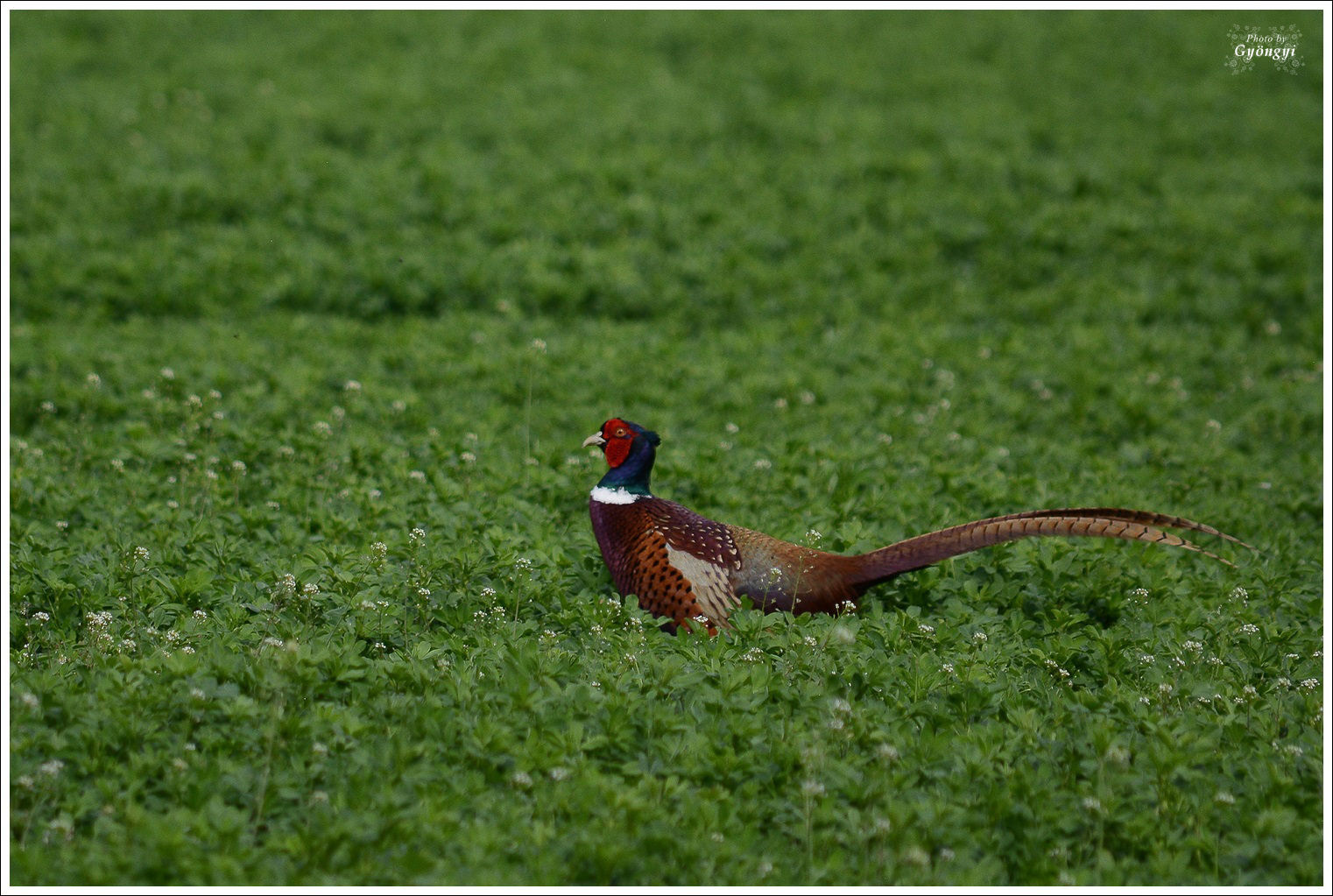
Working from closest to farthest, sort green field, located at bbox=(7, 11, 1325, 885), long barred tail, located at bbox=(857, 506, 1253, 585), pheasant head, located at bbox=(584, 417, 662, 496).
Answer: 1. green field, located at bbox=(7, 11, 1325, 885)
2. long barred tail, located at bbox=(857, 506, 1253, 585)
3. pheasant head, located at bbox=(584, 417, 662, 496)

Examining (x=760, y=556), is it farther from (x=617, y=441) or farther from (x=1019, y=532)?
(x=1019, y=532)

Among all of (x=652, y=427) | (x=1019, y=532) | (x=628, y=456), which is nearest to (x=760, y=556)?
(x=628, y=456)

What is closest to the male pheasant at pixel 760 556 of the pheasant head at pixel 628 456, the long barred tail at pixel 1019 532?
the long barred tail at pixel 1019 532

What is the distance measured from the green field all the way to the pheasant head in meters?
0.44

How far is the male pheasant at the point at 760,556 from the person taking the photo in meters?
5.40

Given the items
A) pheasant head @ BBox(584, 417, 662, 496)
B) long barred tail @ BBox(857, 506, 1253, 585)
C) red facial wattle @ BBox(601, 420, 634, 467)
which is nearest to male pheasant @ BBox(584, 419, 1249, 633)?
long barred tail @ BBox(857, 506, 1253, 585)

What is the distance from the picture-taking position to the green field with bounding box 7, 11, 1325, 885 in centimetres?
414

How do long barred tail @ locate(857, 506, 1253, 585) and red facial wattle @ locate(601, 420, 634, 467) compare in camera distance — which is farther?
red facial wattle @ locate(601, 420, 634, 467)

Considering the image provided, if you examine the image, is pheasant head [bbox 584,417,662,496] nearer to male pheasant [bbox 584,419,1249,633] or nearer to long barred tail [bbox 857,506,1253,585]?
male pheasant [bbox 584,419,1249,633]

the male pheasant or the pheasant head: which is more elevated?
the pheasant head

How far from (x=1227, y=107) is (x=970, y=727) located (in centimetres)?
1287

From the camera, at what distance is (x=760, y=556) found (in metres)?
5.64

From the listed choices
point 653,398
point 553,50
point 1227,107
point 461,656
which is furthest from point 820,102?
point 461,656

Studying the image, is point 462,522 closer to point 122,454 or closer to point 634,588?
point 634,588
